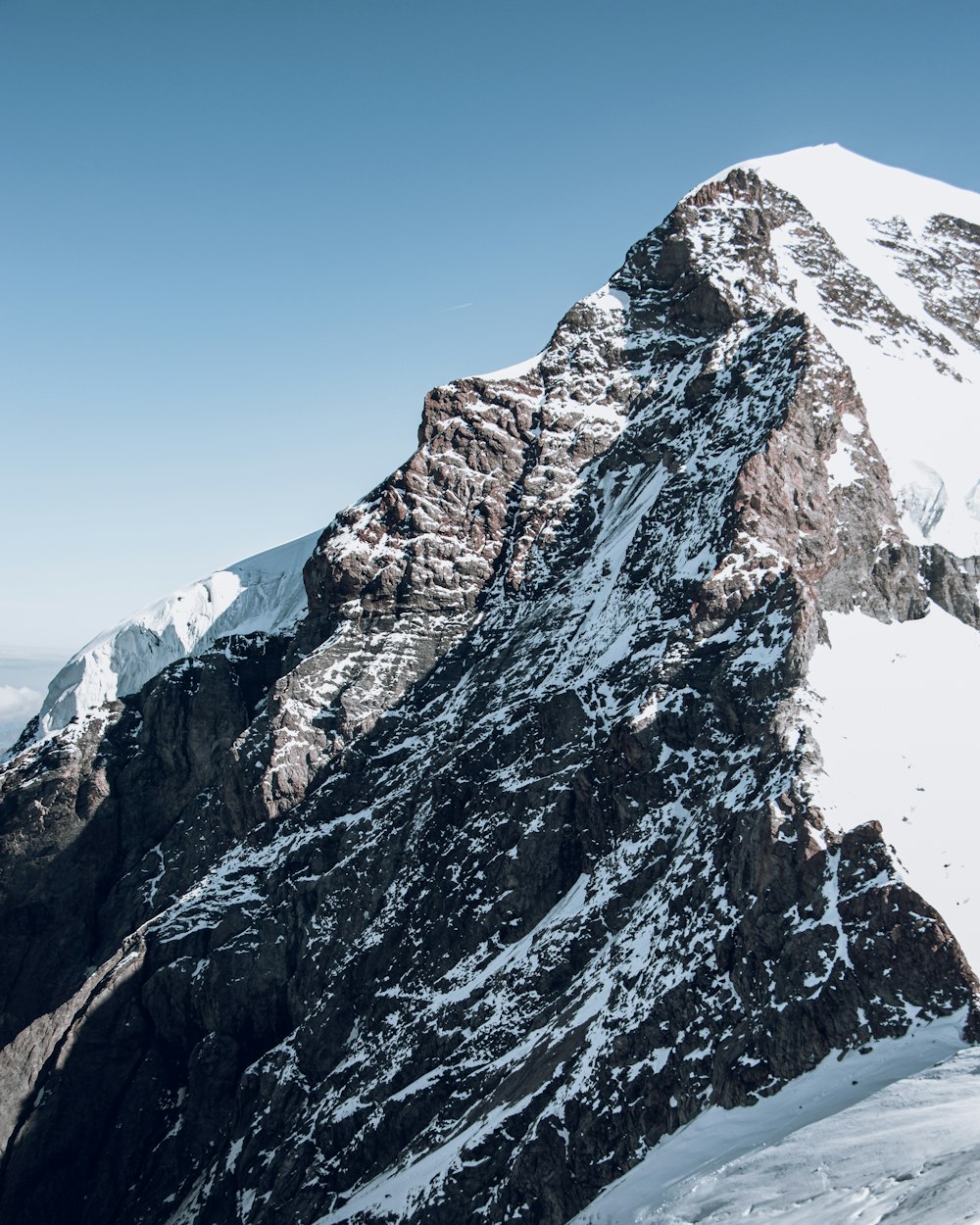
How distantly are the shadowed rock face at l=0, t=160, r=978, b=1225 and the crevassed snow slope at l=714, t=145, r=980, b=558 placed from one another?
3.67 m

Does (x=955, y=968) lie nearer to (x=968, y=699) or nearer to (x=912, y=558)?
(x=968, y=699)

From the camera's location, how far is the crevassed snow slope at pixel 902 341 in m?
105

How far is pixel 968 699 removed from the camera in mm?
82938

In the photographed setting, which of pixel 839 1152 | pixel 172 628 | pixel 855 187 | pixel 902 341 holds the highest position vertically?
pixel 855 187

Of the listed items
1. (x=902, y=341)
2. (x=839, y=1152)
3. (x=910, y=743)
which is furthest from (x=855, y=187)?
(x=839, y=1152)

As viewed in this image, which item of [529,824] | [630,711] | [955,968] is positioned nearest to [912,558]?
[630,711]

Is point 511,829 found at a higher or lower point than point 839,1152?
higher

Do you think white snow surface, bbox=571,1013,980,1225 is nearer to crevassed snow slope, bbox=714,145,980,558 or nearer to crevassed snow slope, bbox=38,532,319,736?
crevassed snow slope, bbox=714,145,980,558

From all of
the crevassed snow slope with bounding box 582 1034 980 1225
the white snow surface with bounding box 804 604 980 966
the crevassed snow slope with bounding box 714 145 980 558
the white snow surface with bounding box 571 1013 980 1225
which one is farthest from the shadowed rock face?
the crevassed snow slope with bounding box 582 1034 980 1225

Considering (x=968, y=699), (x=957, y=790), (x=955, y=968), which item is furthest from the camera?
(x=968, y=699)

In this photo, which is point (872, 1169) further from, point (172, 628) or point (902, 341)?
point (172, 628)

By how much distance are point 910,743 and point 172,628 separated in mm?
104305

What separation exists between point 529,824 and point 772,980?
27325mm

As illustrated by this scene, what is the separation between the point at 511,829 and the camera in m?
91.8
